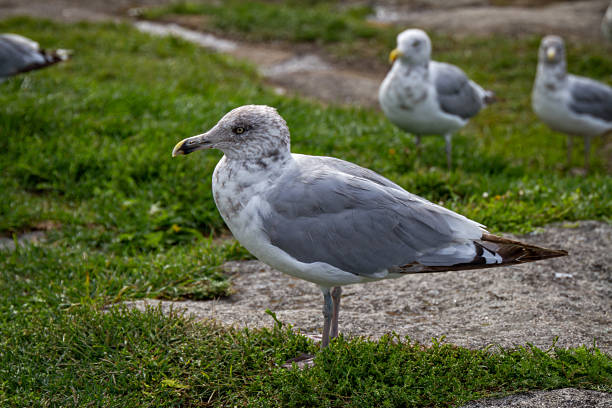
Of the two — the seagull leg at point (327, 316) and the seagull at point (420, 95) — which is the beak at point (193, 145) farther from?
the seagull at point (420, 95)

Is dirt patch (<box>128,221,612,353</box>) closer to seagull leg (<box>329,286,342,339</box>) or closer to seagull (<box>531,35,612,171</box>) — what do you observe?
seagull leg (<box>329,286,342,339</box>)

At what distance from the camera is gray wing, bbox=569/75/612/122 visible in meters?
7.19

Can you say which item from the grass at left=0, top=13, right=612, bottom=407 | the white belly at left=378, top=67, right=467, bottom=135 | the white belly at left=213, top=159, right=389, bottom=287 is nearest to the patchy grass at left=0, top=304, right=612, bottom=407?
the grass at left=0, top=13, right=612, bottom=407

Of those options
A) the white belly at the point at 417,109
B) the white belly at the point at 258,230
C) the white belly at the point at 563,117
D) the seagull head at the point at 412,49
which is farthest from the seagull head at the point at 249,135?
the white belly at the point at 563,117

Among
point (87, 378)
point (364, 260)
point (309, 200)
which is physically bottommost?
point (87, 378)

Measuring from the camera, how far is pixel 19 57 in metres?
6.80

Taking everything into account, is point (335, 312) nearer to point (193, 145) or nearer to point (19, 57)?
point (193, 145)

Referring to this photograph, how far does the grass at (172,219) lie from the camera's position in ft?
10.5

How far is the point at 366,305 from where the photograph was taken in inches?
163

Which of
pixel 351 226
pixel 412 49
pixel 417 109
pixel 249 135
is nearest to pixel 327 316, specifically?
pixel 351 226

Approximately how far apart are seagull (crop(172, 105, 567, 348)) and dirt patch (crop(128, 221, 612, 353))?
22.3 inches

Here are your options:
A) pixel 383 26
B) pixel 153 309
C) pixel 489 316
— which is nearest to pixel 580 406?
pixel 489 316

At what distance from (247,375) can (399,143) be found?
396cm

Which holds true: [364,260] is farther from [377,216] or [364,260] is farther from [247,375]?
[247,375]
